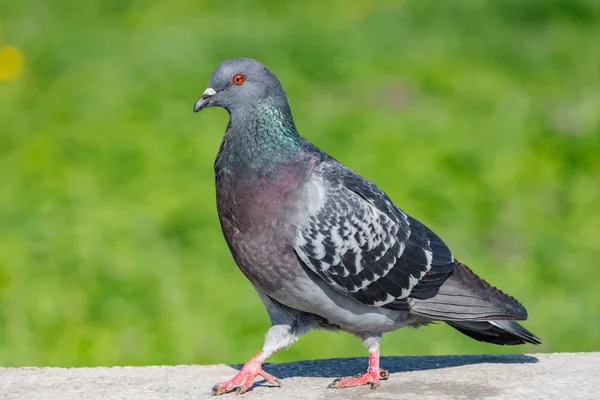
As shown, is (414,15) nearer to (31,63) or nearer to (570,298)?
(31,63)

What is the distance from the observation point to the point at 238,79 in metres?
6.30

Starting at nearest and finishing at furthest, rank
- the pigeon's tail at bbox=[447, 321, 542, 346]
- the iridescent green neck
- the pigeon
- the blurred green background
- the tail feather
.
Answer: the pigeon, the iridescent green neck, the tail feather, the pigeon's tail at bbox=[447, 321, 542, 346], the blurred green background

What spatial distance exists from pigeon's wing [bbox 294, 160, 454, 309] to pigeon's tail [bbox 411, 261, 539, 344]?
0.07 m

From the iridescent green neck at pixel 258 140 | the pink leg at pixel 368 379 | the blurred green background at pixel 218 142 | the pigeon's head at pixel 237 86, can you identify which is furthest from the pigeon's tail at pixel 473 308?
the blurred green background at pixel 218 142

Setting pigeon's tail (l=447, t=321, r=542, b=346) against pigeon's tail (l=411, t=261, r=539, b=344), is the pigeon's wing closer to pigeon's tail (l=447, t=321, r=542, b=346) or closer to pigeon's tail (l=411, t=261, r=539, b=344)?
pigeon's tail (l=411, t=261, r=539, b=344)

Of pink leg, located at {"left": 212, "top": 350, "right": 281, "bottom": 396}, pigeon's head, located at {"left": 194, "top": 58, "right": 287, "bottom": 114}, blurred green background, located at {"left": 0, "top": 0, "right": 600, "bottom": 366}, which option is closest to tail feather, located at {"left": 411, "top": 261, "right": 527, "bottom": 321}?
pink leg, located at {"left": 212, "top": 350, "right": 281, "bottom": 396}

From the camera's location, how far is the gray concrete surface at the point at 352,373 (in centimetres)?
623

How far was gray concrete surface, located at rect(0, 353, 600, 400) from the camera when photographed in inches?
245

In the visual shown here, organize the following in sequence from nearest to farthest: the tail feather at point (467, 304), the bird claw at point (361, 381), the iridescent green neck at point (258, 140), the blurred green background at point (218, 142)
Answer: the iridescent green neck at point (258, 140) → the bird claw at point (361, 381) → the tail feather at point (467, 304) → the blurred green background at point (218, 142)

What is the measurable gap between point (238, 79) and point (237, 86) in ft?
0.13

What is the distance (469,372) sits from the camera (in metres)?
6.64

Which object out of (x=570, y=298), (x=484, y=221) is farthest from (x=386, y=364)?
(x=484, y=221)

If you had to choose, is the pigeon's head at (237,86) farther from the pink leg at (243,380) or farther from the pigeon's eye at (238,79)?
the pink leg at (243,380)

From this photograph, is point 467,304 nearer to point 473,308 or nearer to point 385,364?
point 473,308
